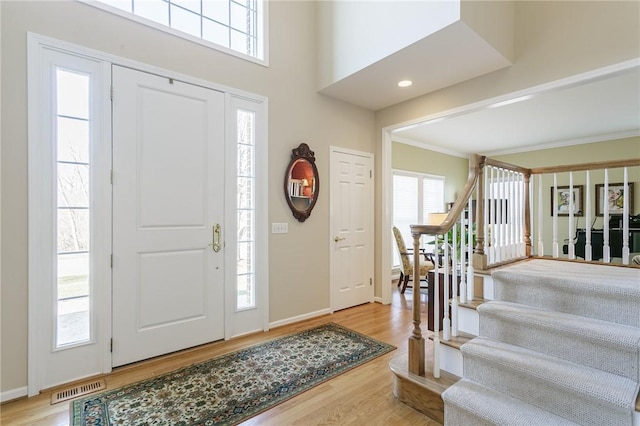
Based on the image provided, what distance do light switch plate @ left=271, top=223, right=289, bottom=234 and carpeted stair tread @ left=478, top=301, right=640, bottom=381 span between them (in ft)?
6.72

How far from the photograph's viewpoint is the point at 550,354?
1796 millimetres

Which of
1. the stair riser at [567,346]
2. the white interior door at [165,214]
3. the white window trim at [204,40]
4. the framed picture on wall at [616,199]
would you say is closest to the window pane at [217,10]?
the white window trim at [204,40]

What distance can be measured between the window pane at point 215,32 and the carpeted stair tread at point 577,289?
3243mm

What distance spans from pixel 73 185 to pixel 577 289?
3558 millimetres

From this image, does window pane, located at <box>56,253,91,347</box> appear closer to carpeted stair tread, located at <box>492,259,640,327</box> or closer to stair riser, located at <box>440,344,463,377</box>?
stair riser, located at <box>440,344,463,377</box>

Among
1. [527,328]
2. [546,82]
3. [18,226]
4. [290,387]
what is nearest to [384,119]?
[546,82]

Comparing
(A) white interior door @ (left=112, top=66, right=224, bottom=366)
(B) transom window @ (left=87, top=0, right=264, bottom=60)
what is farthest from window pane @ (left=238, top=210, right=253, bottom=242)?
(B) transom window @ (left=87, top=0, right=264, bottom=60)

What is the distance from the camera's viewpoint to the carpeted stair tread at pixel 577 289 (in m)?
1.80

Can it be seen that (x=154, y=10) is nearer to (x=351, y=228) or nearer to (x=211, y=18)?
(x=211, y=18)

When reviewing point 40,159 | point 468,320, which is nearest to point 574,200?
point 468,320

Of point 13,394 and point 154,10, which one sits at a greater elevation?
point 154,10

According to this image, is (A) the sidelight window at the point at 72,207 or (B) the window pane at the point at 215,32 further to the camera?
(B) the window pane at the point at 215,32

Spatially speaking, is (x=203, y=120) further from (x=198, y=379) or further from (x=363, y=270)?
(x=363, y=270)

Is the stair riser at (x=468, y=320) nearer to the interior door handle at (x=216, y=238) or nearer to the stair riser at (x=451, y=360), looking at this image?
the stair riser at (x=451, y=360)
